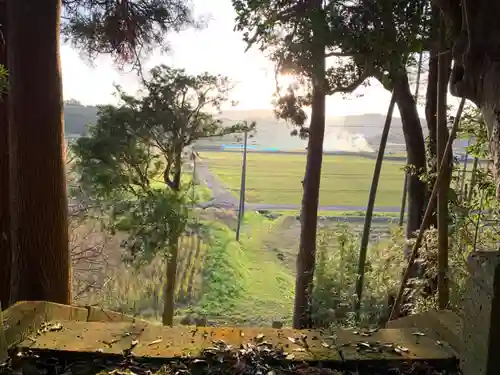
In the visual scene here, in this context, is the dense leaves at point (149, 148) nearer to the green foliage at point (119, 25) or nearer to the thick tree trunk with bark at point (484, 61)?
the green foliage at point (119, 25)

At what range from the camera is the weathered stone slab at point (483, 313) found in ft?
3.62

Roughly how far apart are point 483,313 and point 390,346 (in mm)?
381

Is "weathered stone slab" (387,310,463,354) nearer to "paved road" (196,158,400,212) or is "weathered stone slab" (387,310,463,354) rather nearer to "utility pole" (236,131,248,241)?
"utility pole" (236,131,248,241)

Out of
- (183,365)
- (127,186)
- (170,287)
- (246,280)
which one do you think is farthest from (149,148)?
(183,365)

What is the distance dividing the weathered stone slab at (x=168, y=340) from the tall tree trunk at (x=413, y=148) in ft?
→ 11.0

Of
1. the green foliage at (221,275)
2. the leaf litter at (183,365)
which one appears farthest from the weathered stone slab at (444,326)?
the green foliage at (221,275)

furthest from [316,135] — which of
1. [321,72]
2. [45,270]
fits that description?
[45,270]

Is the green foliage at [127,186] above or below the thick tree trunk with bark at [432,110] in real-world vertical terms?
below

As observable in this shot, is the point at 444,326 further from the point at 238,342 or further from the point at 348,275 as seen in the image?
the point at 348,275

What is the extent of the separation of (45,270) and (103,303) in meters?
4.84

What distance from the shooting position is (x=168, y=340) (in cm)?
145

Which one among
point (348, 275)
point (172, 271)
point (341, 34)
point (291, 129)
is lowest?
point (172, 271)

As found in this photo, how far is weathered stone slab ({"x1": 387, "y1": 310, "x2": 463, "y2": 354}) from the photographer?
1413 millimetres

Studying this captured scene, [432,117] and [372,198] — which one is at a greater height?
[432,117]
